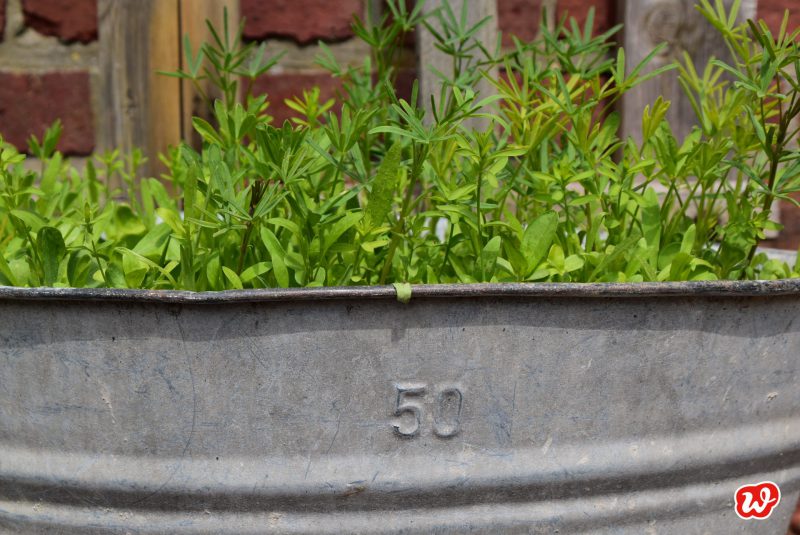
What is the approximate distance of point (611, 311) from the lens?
0.67 meters

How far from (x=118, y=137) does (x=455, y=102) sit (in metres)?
1.29

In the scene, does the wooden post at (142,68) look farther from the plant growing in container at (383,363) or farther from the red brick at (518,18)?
the plant growing in container at (383,363)

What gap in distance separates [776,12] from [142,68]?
5.08 feet

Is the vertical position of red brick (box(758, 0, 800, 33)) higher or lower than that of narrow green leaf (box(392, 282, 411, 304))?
higher

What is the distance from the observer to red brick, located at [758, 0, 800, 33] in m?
2.05

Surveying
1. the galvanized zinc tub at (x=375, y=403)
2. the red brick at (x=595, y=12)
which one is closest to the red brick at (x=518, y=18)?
the red brick at (x=595, y=12)

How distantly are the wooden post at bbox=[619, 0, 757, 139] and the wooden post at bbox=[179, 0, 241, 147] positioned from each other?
93 cm

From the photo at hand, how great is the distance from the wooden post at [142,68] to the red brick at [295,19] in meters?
0.18

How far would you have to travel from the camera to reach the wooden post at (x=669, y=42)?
194 cm

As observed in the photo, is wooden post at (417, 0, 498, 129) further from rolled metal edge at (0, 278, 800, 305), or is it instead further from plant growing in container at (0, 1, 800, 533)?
rolled metal edge at (0, 278, 800, 305)

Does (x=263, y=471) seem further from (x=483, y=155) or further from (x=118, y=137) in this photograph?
(x=118, y=137)

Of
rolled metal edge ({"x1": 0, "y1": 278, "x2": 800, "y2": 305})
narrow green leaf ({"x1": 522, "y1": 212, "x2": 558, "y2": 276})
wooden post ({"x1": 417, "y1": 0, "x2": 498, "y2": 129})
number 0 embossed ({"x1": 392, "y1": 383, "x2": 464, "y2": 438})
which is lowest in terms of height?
number 0 embossed ({"x1": 392, "y1": 383, "x2": 464, "y2": 438})

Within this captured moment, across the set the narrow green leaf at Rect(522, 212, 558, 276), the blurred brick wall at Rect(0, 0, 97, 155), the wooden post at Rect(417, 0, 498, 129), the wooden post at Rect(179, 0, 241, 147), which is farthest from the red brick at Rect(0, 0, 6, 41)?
the narrow green leaf at Rect(522, 212, 558, 276)

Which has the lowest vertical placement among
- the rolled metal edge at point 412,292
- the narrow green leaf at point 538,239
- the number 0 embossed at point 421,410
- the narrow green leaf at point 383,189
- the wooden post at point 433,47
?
the number 0 embossed at point 421,410
